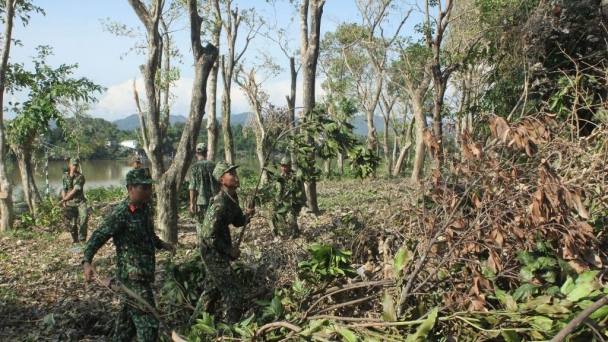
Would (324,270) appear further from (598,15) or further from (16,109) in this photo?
(16,109)

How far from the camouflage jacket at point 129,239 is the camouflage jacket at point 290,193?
3.45 m

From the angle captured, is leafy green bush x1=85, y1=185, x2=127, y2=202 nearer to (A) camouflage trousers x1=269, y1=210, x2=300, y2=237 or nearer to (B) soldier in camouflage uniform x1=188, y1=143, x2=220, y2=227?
(B) soldier in camouflage uniform x1=188, y1=143, x2=220, y2=227

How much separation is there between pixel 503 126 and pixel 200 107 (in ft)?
19.3

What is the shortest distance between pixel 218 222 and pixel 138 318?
3.33 ft

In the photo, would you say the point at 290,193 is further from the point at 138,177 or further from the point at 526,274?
the point at 526,274

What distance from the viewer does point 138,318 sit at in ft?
14.2

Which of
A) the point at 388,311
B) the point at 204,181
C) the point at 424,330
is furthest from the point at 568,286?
the point at 204,181

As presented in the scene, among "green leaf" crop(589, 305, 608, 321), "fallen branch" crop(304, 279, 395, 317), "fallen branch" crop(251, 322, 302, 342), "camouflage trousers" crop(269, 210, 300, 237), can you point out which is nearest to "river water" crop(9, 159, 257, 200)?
"camouflage trousers" crop(269, 210, 300, 237)

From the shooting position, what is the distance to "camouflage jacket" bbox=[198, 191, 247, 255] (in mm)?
4488

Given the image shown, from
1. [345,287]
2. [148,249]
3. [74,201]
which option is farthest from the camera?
[74,201]

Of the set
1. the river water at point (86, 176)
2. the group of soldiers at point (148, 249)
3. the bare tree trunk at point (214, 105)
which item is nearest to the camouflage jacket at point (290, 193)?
the group of soldiers at point (148, 249)

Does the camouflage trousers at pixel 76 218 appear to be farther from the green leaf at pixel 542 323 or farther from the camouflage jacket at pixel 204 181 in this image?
the green leaf at pixel 542 323

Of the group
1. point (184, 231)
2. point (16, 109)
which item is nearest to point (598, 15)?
point (184, 231)

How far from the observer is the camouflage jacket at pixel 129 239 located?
4254 millimetres
